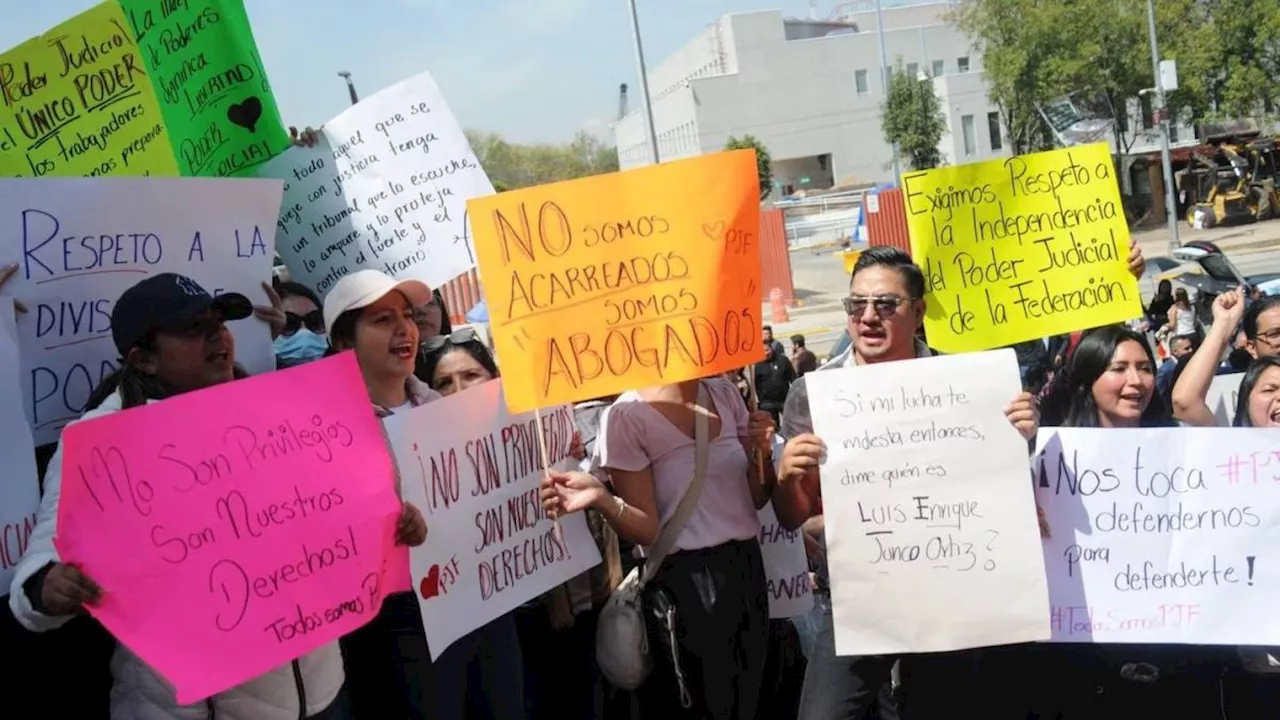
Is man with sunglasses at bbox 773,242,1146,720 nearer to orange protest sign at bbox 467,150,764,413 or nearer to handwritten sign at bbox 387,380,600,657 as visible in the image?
orange protest sign at bbox 467,150,764,413

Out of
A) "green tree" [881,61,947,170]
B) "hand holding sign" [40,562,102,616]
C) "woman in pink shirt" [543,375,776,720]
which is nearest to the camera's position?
"hand holding sign" [40,562,102,616]

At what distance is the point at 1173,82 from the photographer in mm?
24281

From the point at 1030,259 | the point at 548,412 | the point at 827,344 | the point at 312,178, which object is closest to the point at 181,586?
the point at 548,412

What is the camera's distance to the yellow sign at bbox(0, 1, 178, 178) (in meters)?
3.30

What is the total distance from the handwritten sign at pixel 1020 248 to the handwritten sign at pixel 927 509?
1.50 ft

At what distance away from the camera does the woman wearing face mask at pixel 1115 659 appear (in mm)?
3087

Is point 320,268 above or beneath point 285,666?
above

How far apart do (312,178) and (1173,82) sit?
→ 25.3 metres

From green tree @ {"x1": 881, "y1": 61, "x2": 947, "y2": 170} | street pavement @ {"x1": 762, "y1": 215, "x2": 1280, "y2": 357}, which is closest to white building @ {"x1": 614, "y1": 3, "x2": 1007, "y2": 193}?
green tree @ {"x1": 881, "y1": 61, "x2": 947, "y2": 170}

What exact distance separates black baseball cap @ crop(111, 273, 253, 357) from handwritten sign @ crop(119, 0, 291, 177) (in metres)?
1.36

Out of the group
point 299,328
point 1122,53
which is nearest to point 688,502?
point 299,328

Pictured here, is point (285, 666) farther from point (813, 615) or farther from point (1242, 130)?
point (1242, 130)

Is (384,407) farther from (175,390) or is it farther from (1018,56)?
(1018,56)

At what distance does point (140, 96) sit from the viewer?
3.48 metres
